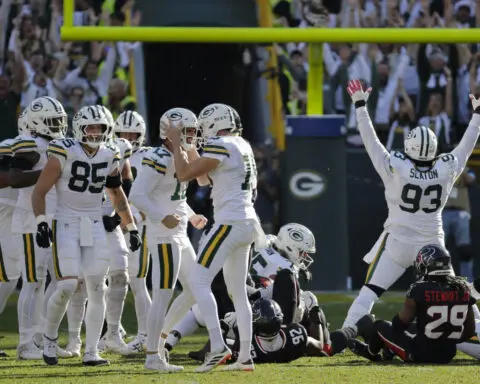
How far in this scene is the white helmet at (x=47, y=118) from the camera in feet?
29.7

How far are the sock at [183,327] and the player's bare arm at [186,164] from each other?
122cm

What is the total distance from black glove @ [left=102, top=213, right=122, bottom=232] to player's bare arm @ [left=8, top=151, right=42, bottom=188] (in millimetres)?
552

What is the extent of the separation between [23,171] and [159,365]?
1.67 metres

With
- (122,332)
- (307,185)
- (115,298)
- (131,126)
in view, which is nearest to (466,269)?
(307,185)

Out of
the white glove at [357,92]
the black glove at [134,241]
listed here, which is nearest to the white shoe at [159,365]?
the black glove at [134,241]

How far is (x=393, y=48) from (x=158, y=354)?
7582 millimetres

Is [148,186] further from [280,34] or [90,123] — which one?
[280,34]

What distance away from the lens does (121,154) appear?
9.07m

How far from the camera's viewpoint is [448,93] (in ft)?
48.6

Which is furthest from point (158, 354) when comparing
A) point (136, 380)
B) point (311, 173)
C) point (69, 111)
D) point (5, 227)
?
point (69, 111)

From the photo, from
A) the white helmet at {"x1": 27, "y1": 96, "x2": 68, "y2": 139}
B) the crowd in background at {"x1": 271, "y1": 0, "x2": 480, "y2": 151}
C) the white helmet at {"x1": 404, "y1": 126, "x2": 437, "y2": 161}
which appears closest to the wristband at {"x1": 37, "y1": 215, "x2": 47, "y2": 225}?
the white helmet at {"x1": 27, "y1": 96, "x2": 68, "y2": 139}

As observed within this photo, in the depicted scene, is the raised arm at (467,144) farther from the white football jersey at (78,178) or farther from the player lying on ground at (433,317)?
the white football jersey at (78,178)

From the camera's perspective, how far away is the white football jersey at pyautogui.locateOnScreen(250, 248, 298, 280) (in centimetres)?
935

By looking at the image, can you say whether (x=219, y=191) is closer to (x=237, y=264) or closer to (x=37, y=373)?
(x=237, y=264)
